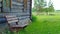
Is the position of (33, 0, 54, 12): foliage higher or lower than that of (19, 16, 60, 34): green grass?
higher

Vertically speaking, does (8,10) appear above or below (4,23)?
above

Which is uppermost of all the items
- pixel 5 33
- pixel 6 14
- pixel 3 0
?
pixel 3 0

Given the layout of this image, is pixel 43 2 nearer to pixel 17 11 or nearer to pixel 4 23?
pixel 17 11

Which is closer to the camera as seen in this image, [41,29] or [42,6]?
[41,29]

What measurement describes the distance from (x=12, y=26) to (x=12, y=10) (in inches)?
32.5

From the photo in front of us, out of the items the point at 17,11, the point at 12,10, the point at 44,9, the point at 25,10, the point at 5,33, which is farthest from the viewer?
the point at 44,9

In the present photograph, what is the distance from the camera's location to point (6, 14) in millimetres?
6930

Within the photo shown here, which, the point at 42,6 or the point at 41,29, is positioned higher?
the point at 42,6

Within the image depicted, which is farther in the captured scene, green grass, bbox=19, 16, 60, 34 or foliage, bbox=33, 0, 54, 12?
foliage, bbox=33, 0, 54, 12

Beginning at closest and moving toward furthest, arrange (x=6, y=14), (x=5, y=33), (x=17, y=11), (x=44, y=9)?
(x=5, y=33) → (x=6, y=14) → (x=17, y=11) → (x=44, y=9)

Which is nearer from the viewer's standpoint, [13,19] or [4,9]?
[4,9]

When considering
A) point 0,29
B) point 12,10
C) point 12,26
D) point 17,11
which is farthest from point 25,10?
point 0,29

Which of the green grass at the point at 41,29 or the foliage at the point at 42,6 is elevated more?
the foliage at the point at 42,6

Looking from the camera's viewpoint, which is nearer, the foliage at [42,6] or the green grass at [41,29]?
the green grass at [41,29]
